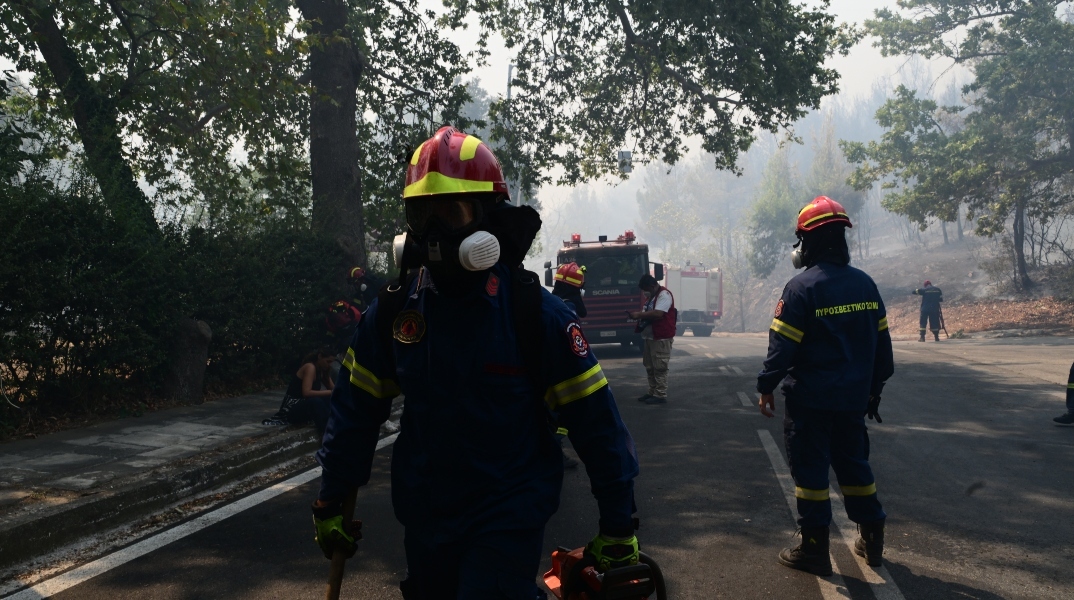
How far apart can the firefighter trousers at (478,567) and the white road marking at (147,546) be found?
308 centimetres

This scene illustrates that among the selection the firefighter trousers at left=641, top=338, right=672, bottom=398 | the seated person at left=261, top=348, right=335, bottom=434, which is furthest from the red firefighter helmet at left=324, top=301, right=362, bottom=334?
the firefighter trousers at left=641, top=338, right=672, bottom=398

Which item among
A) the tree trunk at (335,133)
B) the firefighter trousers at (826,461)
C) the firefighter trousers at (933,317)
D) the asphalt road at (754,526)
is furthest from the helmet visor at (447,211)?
the firefighter trousers at (933,317)

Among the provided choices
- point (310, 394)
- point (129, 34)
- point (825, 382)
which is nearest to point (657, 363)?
point (310, 394)

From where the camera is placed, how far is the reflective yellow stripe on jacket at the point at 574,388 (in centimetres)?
239

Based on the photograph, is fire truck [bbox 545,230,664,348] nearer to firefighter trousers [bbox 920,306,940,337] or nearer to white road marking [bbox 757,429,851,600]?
firefighter trousers [bbox 920,306,940,337]

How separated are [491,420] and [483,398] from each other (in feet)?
0.21

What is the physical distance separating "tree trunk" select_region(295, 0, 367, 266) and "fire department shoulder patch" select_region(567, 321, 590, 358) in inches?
522

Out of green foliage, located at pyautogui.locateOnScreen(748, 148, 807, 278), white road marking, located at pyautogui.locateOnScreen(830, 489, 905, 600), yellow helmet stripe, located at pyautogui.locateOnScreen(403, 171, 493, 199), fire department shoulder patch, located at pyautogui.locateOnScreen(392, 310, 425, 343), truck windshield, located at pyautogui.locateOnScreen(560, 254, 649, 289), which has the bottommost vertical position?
white road marking, located at pyautogui.locateOnScreen(830, 489, 905, 600)

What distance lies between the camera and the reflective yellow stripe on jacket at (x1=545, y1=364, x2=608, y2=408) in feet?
7.83

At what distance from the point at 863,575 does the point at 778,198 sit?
242 ft

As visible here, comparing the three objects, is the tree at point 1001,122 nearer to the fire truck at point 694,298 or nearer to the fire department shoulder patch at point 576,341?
the fire truck at point 694,298

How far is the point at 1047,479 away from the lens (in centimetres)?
690

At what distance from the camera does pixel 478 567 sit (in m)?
2.24

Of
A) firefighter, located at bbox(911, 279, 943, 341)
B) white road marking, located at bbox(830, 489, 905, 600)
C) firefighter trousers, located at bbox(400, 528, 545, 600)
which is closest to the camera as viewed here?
firefighter trousers, located at bbox(400, 528, 545, 600)
